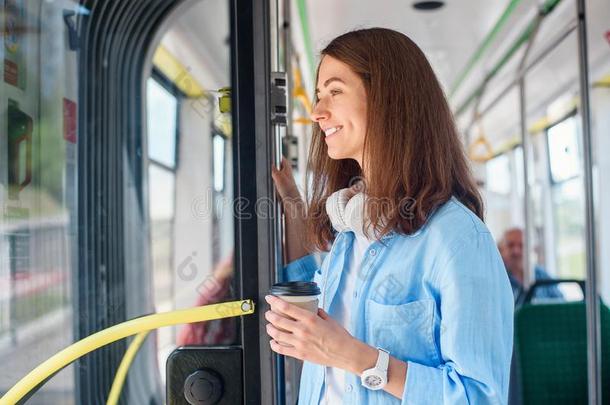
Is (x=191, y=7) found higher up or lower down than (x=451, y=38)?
lower down

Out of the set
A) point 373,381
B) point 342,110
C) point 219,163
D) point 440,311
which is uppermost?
point 342,110

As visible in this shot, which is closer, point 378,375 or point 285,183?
point 378,375

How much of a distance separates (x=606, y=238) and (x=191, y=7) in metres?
4.35

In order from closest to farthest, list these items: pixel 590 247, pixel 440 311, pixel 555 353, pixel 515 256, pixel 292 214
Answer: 1. pixel 440 311
2. pixel 292 214
3. pixel 590 247
4. pixel 555 353
5. pixel 515 256

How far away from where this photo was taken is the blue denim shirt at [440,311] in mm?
1013

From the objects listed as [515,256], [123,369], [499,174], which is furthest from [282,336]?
[499,174]

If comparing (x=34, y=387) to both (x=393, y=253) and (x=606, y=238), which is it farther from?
(x=606, y=238)

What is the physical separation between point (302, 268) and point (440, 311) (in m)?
0.40

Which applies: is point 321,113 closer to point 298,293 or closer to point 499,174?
point 298,293

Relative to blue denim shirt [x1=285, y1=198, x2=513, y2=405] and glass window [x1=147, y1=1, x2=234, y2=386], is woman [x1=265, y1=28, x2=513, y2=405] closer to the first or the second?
blue denim shirt [x1=285, y1=198, x2=513, y2=405]

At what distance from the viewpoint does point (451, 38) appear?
12.0ft

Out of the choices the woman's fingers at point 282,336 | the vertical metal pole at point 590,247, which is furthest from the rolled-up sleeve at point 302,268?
the vertical metal pole at point 590,247

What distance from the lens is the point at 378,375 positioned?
3.36 ft

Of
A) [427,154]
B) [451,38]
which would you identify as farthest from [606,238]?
[427,154]
